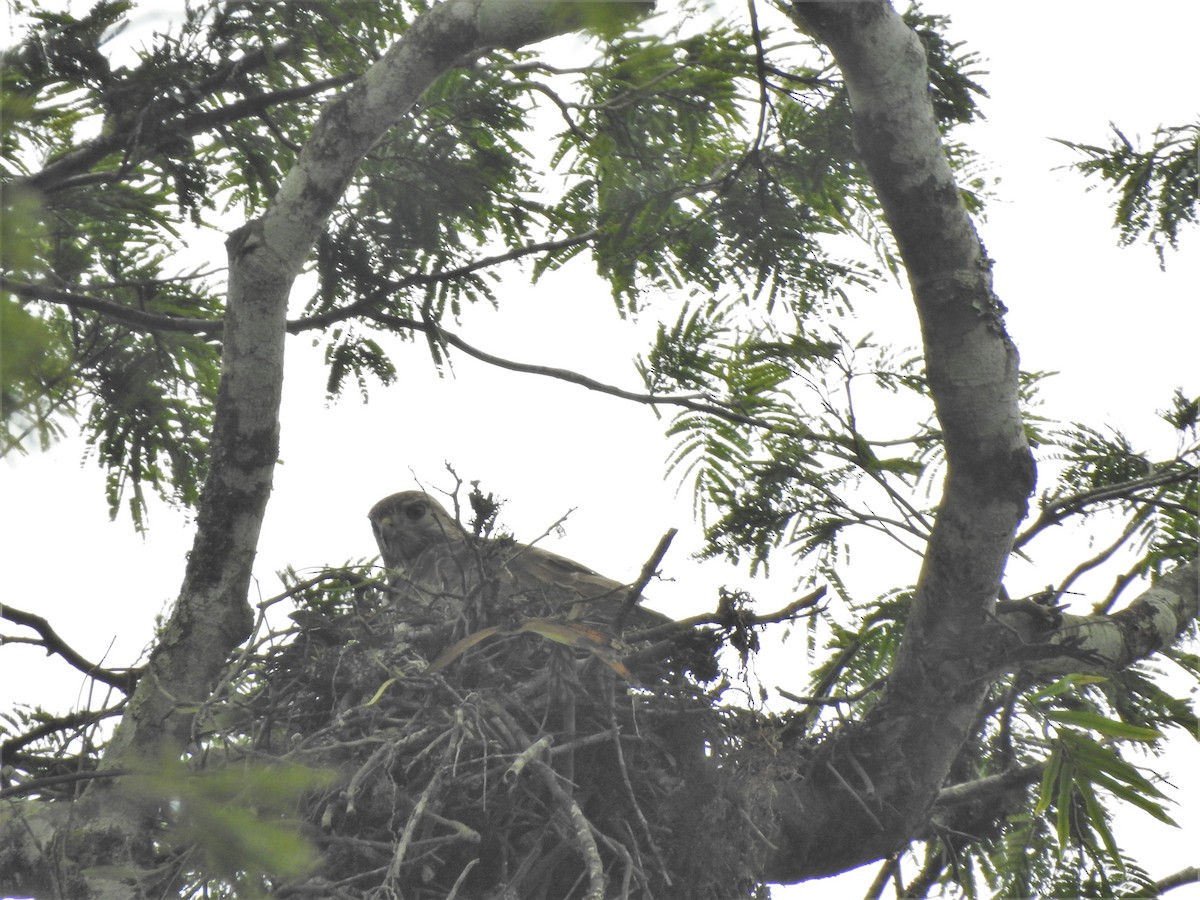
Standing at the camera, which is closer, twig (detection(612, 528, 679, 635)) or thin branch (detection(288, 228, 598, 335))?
twig (detection(612, 528, 679, 635))

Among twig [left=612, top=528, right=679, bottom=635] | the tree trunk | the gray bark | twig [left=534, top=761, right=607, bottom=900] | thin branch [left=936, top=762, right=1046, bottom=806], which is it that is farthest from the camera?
thin branch [left=936, top=762, right=1046, bottom=806]

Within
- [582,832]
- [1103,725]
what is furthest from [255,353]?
[1103,725]

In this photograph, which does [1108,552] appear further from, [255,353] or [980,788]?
[255,353]

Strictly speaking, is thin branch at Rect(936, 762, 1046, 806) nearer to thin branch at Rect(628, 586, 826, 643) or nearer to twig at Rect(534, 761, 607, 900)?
thin branch at Rect(628, 586, 826, 643)

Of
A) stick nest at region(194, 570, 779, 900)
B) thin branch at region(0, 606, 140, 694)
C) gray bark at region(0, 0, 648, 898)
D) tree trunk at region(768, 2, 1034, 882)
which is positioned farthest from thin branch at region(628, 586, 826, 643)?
thin branch at region(0, 606, 140, 694)

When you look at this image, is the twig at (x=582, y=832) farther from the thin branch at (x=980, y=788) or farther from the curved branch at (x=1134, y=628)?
the thin branch at (x=980, y=788)

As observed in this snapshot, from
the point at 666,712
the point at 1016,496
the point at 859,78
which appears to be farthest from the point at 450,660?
the point at 859,78

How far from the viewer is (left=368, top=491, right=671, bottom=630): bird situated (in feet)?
11.9

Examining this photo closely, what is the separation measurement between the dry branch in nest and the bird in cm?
10

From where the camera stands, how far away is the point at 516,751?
312cm

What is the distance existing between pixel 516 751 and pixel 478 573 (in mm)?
665

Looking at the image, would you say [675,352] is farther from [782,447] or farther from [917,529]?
[917,529]

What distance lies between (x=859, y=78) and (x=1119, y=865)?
238 centimetres

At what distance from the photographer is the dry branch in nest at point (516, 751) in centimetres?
306
